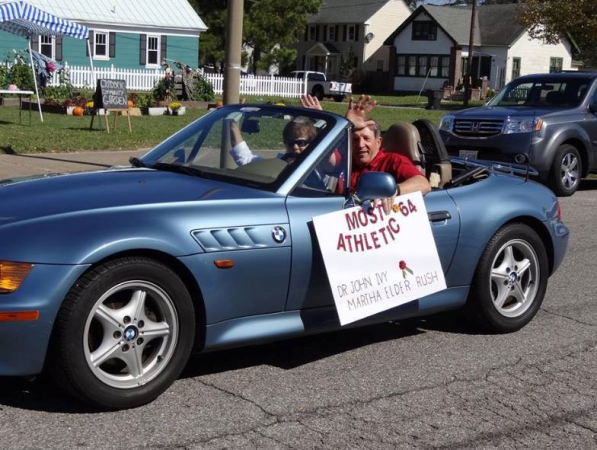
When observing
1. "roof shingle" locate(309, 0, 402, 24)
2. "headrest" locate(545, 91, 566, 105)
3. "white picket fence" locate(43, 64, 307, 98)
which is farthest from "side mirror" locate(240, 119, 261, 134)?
"roof shingle" locate(309, 0, 402, 24)

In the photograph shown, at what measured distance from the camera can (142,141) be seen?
17469 millimetres

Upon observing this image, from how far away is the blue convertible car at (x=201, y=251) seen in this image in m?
4.12

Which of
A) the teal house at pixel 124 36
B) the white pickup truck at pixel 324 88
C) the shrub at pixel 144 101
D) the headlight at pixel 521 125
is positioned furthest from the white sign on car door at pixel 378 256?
the white pickup truck at pixel 324 88

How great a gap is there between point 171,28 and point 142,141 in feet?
90.4

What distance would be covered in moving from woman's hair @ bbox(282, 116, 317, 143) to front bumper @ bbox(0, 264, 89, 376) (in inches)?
66.2

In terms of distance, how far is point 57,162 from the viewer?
1420 centimetres

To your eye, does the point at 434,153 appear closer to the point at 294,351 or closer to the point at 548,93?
the point at 294,351

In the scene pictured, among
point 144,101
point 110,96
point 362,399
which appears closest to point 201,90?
point 144,101

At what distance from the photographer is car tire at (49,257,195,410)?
163 inches

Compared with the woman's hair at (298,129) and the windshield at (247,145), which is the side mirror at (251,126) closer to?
the windshield at (247,145)

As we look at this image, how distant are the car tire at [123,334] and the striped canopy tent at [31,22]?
16.2m

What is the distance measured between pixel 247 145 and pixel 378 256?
40.6 inches

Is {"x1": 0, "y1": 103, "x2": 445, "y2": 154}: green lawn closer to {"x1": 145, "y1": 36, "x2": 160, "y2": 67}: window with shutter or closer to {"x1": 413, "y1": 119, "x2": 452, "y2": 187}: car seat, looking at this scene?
{"x1": 413, "y1": 119, "x2": 452, "y2": 187}: car seat

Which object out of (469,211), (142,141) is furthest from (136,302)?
(142,141)
